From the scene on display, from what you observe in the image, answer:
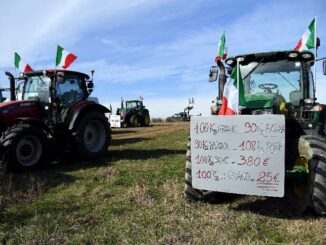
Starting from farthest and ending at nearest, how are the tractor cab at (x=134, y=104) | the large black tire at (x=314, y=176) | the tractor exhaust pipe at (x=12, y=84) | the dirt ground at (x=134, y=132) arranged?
the tractor cab at (x=134, y=104)
the dirt ground at (x=134, y=132)
the tractor exhaust pipe at (x=12, y=84)
the large black tire at (x=314, y=176)

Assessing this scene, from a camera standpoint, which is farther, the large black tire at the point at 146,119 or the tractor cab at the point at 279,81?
the large black tire at the point at 146,119

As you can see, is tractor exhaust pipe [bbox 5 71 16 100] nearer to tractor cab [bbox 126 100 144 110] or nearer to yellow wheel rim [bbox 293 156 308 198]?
yellow wheel rim [bbox 293 156 308 198]

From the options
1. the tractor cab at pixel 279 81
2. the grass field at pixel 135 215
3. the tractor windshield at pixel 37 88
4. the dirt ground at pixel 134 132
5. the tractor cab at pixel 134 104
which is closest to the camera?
the grass field at pixel 135 215

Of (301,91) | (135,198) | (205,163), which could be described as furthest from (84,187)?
(301,91)

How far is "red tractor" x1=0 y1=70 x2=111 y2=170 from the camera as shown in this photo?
9203mm

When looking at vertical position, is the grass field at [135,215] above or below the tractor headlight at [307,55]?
below

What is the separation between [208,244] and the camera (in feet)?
14.6

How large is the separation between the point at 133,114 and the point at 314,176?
23.7m

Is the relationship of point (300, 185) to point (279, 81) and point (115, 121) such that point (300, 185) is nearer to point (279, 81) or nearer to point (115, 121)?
point (279, 81)

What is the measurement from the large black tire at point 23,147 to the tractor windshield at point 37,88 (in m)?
1.27

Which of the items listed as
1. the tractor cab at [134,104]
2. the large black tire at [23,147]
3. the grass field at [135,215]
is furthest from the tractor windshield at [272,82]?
the tractor cab at [134,104]

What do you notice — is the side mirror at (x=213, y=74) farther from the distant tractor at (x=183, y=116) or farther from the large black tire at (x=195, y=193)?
the distant tractor at (x=183, y=116)

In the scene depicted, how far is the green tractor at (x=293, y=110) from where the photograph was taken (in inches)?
202

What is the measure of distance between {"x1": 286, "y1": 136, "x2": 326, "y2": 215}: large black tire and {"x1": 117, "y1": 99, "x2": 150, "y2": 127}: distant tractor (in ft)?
74.2
